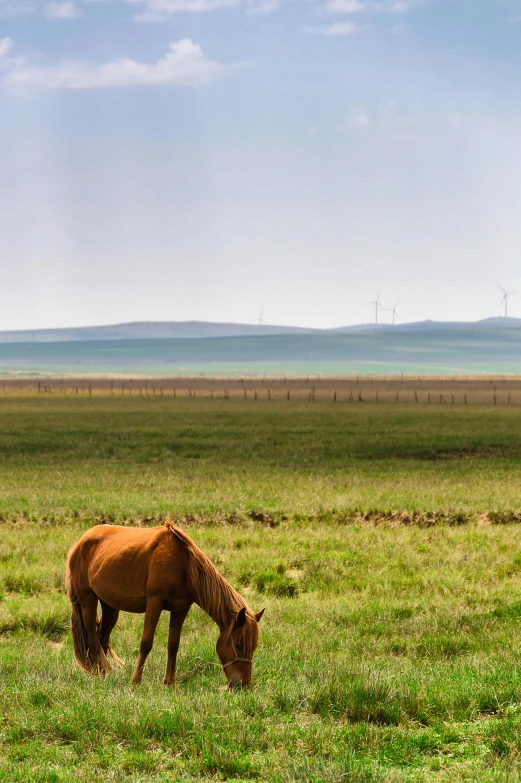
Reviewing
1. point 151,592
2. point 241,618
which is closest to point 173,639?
point 151,592

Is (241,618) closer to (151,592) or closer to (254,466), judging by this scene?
(151,592)

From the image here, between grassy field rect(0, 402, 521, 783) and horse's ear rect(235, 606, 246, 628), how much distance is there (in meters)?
0.63

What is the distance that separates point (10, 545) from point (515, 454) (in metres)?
28.5

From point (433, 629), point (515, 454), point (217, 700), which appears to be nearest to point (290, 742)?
point (217, 700)

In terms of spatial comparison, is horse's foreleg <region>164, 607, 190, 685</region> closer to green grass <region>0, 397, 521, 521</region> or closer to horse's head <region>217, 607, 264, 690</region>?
horse's head <region>217, 607, 264, 690</region>

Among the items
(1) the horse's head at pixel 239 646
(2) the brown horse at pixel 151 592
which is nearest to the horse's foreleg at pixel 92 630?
(2) the brown horse at pixel 151 592

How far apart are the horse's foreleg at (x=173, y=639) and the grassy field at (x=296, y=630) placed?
0.21 metres

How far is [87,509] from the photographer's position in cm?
2317

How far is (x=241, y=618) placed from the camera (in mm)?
8172

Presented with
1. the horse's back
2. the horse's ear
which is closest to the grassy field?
the horse's ear

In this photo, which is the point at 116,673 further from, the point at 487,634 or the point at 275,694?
the point at 487,634

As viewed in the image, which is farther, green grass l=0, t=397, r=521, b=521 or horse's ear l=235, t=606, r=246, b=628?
green grass l=0, t=397, r=521, b=521

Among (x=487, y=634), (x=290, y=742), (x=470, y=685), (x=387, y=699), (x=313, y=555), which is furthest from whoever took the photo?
(x=313, y=555)

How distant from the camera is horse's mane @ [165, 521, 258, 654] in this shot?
8469mm
